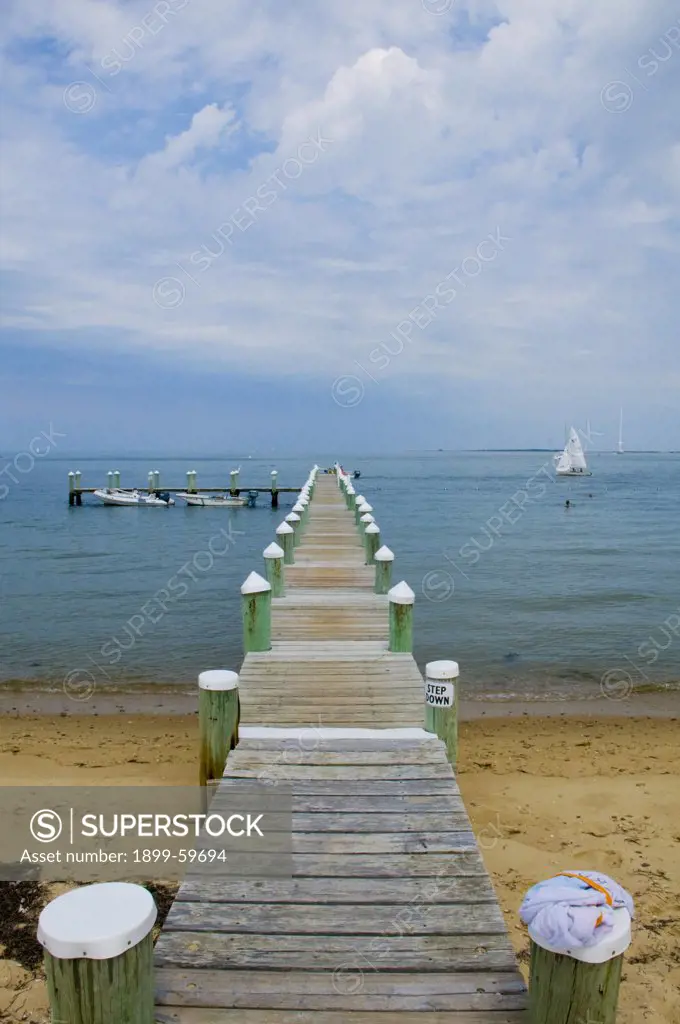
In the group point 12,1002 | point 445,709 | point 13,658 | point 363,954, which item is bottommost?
point 13,658

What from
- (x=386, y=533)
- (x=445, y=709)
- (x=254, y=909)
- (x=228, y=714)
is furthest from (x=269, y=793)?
(x=386, y=533)

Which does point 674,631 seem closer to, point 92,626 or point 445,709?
point 445,709

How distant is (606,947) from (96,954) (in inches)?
78.3

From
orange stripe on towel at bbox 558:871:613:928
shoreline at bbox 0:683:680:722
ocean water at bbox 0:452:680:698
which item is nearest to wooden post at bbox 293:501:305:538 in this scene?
ocean water at bbox 0:452:680:698

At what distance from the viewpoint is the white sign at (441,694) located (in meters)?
6.35

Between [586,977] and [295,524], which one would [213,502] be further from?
A: [586,977]

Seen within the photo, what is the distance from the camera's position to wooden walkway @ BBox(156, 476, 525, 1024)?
3.53m

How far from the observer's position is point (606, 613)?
1991cm

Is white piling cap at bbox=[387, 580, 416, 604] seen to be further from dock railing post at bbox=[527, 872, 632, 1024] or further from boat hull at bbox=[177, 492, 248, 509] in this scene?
boat hull at bbox=[177, 492, 248, 509]

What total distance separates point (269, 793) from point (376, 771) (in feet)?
3.01

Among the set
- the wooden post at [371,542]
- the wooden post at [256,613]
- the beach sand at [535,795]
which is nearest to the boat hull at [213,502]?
the wooden post at [371,542]

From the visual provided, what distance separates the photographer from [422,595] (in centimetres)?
2209

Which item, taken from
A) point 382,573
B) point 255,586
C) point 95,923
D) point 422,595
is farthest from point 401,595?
point 422,595

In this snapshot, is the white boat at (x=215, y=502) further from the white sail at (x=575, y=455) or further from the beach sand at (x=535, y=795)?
the white sail at (x=575, y=455)
